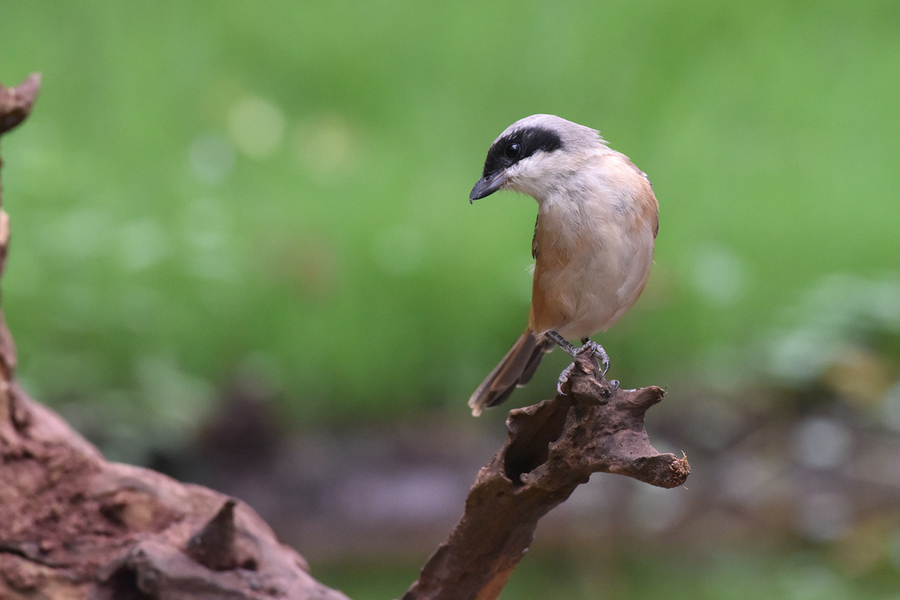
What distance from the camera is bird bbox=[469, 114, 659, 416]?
285 cm

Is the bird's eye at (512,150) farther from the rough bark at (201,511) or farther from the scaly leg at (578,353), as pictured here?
the rough bark at (201,511)

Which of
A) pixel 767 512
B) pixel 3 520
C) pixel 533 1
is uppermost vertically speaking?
pixel 533 1

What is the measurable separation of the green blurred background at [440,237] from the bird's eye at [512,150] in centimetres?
261

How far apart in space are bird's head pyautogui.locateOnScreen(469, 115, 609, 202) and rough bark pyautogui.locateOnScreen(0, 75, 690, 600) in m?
0.75

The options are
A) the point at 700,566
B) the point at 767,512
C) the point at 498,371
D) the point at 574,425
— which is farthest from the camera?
the point at 767,512

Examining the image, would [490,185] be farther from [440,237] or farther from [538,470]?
[440,237]

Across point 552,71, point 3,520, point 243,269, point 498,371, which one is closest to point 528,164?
point 498,371

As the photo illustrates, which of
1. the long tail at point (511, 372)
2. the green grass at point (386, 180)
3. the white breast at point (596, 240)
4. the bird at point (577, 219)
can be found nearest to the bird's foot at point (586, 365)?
the bird at point (577, 219)

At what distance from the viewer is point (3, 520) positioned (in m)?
3.03

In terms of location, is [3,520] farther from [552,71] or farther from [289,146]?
[552,71]

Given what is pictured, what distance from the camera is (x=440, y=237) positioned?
21.1ft

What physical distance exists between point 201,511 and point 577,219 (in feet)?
4.87

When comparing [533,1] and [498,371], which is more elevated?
[533,1]

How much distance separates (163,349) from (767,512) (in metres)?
3.68
